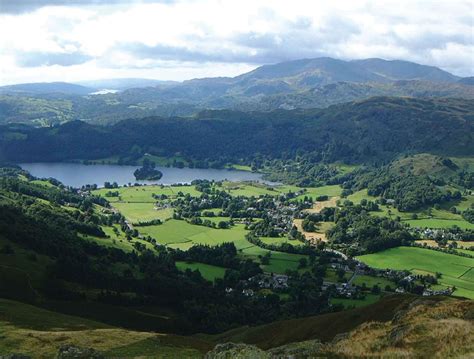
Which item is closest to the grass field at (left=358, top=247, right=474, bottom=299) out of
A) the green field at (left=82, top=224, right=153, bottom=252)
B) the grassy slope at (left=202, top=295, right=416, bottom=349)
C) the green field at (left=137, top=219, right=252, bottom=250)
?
the green field at (left=137, top=219, right=252, bottom=250)

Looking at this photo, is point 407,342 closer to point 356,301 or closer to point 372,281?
point 356,301

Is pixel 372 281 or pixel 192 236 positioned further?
pixel 192 236

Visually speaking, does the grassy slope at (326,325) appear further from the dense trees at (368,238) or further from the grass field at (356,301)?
the dense trees at (368,238)

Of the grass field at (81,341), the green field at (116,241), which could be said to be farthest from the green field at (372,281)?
the grass field at (81,341)

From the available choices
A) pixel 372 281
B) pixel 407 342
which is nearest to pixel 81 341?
pixel 407 342

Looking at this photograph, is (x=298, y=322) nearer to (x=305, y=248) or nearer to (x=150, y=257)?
(x=150, y=257)

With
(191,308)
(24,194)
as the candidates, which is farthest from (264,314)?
(24,194)
